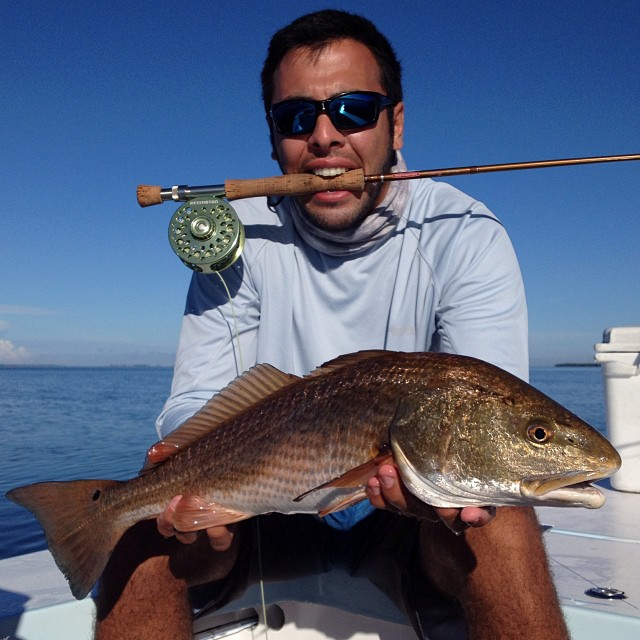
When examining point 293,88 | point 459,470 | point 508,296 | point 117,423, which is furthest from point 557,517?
point 117,423

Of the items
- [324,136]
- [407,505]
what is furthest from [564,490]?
[324,136]

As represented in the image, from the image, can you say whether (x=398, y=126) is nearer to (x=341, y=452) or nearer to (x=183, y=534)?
(x=341, y=452)

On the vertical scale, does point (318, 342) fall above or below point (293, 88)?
below

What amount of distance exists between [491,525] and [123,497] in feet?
4.46

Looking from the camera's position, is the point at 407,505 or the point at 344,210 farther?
the point at 344,210

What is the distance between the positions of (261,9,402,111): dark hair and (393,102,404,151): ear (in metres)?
0.05

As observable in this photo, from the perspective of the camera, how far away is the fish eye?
196 centimetres

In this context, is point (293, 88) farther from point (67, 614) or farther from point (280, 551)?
point (67, 614)

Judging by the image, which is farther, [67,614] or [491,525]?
[67,614]

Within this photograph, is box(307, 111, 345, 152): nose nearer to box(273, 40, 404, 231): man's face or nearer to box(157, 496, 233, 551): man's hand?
box(273, 40, 404, 231): man's face

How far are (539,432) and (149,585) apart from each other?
63.2 inches

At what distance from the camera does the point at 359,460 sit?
6.91ft

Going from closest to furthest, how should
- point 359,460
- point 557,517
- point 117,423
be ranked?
1. point 359,460
2. point 557,517
3. point 117,423

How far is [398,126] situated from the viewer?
3.68 meters
